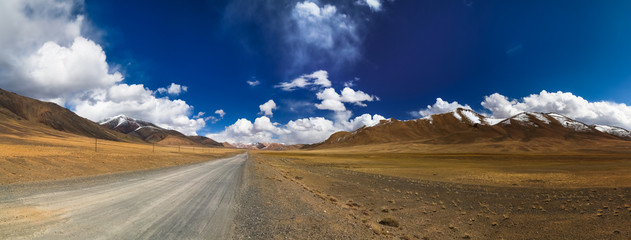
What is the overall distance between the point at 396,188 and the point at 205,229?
66.1 feet

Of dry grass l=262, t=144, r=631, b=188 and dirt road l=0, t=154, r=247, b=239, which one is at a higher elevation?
dirt road l=0, t=154, r=247, b=239

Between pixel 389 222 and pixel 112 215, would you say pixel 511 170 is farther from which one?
pixel 112 215

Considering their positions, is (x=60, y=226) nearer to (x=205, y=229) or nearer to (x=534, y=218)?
(x=205, y=229)

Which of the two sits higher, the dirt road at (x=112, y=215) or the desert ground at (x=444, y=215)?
the dirt road at (x=112, y=215)

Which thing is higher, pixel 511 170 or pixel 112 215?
pixel 112 215

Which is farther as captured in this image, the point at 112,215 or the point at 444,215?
the point at 444,215

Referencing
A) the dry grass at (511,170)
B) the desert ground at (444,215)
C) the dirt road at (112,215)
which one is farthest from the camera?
the dry grass at (511,170)

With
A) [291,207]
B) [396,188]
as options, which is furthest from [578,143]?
[291,207]

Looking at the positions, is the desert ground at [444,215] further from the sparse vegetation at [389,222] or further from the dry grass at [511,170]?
the dry grass at [511,170]

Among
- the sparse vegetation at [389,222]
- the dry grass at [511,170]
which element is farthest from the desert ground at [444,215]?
the dry grass at [511,170]

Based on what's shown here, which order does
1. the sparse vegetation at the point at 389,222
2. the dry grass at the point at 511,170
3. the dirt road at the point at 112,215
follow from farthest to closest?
the dry grass at the point at 511,170 → the sparse vegetation at the point at 389,222 → the dirt road at the point at 112,215

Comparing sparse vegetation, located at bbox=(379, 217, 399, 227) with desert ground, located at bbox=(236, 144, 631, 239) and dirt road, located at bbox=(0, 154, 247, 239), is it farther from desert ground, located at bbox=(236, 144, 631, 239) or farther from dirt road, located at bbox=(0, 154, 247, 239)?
dirt road, located at bbox=(0, 154, 247, 239)

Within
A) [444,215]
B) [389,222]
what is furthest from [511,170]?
[389,222]

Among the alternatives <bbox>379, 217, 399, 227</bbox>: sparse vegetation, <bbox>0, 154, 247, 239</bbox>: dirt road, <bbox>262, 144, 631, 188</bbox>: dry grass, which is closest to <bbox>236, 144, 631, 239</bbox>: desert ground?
<bbox>379, 217, 399, 227</bbox>: sparse vegetation
